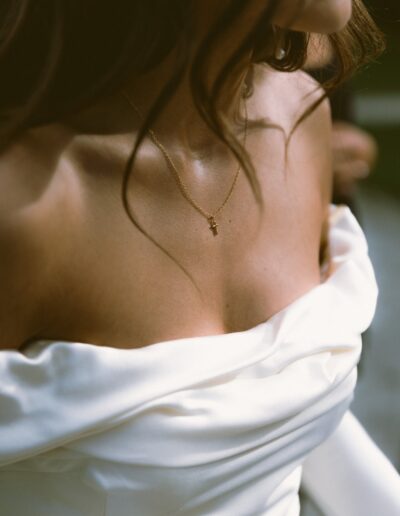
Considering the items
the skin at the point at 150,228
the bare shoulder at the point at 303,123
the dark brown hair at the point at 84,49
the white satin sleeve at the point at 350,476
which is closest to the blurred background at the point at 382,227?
the bare shoulder at the point at 303,123

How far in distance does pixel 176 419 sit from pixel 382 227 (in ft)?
9.42

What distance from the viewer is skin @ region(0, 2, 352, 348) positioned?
982 millimetres

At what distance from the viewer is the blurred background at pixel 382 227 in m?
2.28

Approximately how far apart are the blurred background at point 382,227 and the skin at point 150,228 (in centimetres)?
32

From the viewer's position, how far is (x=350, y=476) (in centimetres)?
124

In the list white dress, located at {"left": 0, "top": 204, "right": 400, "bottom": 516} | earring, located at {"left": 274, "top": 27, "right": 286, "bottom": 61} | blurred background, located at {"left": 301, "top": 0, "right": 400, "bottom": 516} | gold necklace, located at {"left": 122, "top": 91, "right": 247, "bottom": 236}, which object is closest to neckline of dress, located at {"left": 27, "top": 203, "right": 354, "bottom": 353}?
white dress, located at {"left": 0, "top": 204, "right": 400, "bottom": 516}

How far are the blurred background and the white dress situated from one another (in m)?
0.53

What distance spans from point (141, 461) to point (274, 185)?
1.37 ft

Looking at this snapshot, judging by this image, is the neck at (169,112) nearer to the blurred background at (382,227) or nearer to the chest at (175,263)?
the chest at (175,263)

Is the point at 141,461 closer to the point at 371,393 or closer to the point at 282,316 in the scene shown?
the point at 282,316

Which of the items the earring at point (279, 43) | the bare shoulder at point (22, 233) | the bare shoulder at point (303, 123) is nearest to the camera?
the bare shoulder at point (22, 233)

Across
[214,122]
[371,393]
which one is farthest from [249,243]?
[371,393]

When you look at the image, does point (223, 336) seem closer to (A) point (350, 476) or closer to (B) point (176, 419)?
(B) point (176, 419)

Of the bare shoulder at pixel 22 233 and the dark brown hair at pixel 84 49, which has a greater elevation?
the dark brown hair at pixel 84 49
